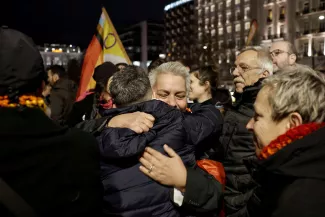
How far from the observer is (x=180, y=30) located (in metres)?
104

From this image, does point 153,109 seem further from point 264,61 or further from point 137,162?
point 264,61

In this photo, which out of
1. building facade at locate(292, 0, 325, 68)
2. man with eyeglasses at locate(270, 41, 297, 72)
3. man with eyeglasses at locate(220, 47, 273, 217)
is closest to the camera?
man with eyeglasses at locate(220, 47, 273, 217)

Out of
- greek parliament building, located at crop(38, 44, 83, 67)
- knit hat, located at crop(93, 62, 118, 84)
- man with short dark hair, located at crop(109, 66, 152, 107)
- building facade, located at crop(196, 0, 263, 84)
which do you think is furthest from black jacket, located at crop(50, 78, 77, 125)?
greek parliament building, located at crop(38, 44, 83, 67)

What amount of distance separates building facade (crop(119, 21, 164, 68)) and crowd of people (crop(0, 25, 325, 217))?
122m

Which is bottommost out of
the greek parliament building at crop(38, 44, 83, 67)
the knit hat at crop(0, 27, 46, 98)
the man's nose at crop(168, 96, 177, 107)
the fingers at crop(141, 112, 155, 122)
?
the man's nose at crop(168, 96, 177, 107)

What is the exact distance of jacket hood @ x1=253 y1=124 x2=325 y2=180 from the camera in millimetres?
1723

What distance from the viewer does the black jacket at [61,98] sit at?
7.21m

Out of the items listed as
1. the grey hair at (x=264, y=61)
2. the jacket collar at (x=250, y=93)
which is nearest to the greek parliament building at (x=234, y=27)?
the grey hair at (x=264, y=61)

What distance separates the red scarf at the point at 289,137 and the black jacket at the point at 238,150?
1290 millimetres

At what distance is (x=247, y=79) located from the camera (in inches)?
157

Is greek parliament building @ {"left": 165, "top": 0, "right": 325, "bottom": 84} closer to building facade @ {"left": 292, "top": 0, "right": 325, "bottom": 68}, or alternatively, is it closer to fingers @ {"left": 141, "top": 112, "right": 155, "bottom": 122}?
building facade @ {"left": 292, "top": 0, "right": 325, "bottom": 68}

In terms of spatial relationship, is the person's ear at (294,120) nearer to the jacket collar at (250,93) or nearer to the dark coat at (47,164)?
the dark coat at (47,164)

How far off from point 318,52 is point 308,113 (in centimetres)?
5743

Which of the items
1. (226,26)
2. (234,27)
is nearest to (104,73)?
(234,27)
